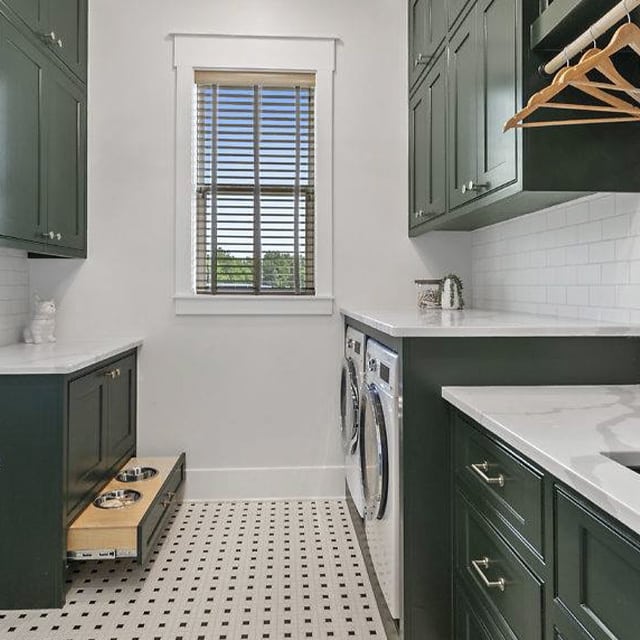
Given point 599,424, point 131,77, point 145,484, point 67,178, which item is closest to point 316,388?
point 145,484

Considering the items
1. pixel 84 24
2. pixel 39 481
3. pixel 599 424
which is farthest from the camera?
pixel 84 24

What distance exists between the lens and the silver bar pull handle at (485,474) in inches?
53.5

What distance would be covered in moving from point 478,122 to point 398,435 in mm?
1229

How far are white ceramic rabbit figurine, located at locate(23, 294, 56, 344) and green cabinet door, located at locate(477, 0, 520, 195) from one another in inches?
88.0

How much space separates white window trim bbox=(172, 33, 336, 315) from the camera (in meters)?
3.37

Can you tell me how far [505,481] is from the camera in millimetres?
1330

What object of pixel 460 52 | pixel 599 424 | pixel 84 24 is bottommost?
pixel 599 424

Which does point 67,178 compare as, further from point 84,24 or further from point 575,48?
point 575,48

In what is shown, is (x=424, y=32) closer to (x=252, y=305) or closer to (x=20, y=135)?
(x=252, y=305)

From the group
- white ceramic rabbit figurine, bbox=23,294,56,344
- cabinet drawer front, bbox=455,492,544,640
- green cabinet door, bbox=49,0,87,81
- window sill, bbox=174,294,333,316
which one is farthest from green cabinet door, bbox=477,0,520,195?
white ceramic rabbit figurine, bbox=23,294,56,344

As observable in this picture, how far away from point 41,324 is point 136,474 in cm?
92

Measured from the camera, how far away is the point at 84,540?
2.31 meters

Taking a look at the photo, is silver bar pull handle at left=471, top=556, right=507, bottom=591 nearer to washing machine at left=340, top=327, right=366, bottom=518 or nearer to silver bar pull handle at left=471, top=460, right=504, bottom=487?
silver bar pull handle at left=471, top=460, right=504, bottom=487

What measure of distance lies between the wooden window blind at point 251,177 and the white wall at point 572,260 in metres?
1.11
